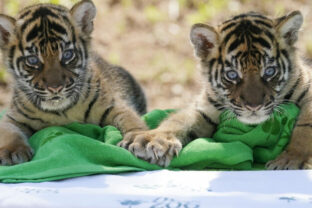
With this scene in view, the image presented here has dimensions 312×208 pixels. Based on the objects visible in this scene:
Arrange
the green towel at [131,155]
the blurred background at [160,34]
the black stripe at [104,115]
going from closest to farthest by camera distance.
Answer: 1. the green towel at [131,155]
2. the black stripe at [104,115]
3. the blurred background at [160,34]

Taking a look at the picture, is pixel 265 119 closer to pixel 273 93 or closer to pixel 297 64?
pixel 273 93

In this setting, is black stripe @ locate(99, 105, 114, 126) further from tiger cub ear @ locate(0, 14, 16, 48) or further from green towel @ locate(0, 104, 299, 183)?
tiger cub ear @ locate(0, 14, 16, 48)

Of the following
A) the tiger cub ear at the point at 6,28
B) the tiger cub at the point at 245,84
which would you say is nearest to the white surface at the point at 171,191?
the tiger cub at the point at 245,84

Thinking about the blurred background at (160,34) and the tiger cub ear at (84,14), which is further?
the blurred background at (160,34)

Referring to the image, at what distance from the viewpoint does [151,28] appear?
6883mm

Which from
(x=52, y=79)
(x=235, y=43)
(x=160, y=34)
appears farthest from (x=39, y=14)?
(x=160, y=34)

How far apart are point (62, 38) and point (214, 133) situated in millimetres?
1001

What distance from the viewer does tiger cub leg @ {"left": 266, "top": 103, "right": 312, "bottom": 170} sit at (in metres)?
3.02

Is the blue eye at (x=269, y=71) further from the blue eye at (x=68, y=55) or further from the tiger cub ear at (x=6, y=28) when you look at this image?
the tiger cub ear at (x=6, y=28)

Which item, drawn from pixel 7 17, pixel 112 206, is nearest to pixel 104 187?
pixel 112 206

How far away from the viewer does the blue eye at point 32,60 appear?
3367 millimetres

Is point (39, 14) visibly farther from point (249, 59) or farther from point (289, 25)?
point (289, 25)

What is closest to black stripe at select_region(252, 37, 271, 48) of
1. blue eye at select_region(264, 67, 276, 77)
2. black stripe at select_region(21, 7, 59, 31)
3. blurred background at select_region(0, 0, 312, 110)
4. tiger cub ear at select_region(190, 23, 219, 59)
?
blue eye at select_region(264, 67, 276, 77)

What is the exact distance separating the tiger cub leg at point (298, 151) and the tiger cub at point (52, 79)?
0.86 meters
